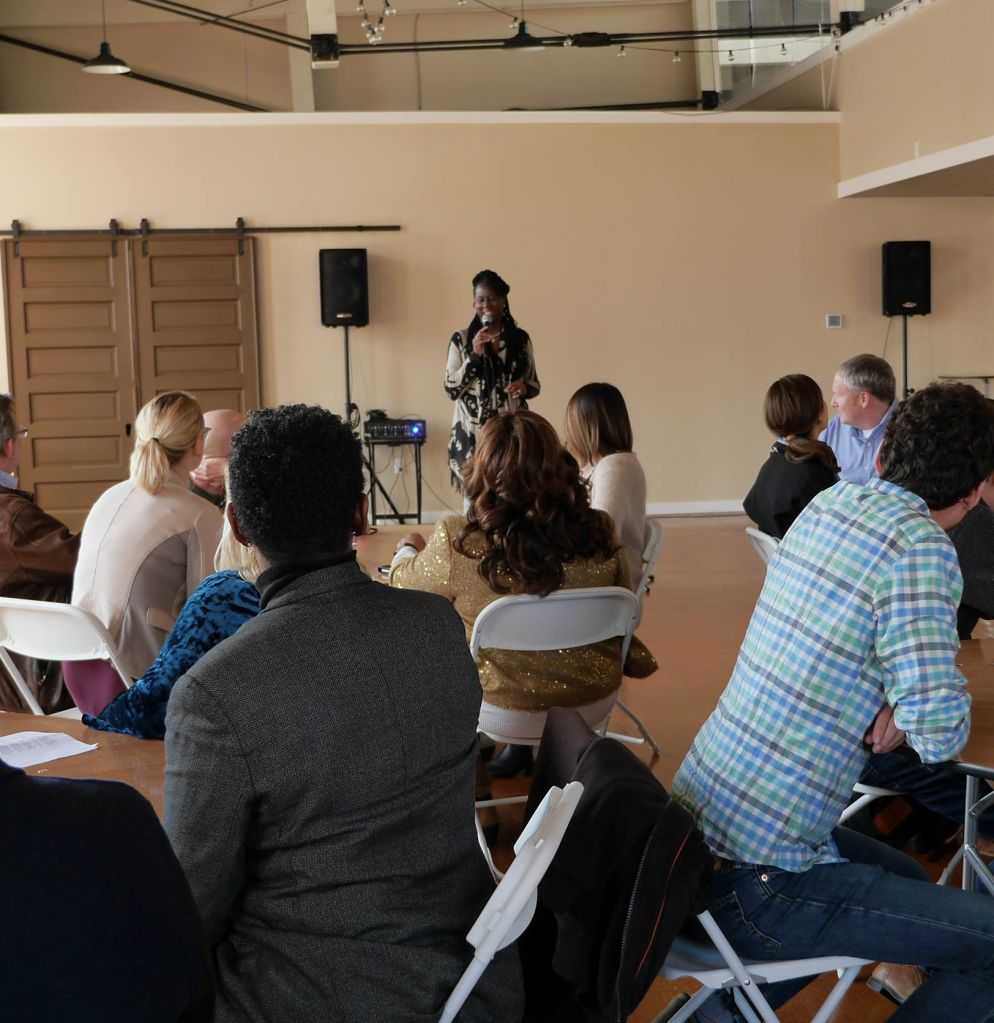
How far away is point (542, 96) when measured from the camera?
11250 millimetres

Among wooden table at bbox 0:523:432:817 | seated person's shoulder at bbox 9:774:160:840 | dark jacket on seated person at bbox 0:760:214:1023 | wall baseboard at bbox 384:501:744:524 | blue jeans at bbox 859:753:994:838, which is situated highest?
seated person's shoulder at bbox 9:774:160:840

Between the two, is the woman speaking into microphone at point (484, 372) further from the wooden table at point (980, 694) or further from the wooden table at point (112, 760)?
the wooden table at point (112, 760)

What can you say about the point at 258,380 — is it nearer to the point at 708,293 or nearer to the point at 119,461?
the point at 119,461

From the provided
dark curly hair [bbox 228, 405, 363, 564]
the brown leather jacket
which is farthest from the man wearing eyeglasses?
dark curly hair [bbox 228, 405, 363, 564]

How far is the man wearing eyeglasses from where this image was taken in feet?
10.9

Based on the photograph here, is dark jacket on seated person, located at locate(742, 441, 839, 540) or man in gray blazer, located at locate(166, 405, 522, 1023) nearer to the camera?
man in gray blazer, located at locate(166, 405, 522, 1023)

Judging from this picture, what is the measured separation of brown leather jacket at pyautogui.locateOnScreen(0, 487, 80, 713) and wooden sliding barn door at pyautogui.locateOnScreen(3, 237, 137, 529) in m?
5.99

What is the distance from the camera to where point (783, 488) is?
4.30 m

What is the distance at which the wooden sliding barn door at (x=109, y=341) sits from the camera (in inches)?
359

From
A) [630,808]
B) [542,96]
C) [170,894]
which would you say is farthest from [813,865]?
[542,96]

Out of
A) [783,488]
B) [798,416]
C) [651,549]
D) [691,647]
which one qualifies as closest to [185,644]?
[651,549]

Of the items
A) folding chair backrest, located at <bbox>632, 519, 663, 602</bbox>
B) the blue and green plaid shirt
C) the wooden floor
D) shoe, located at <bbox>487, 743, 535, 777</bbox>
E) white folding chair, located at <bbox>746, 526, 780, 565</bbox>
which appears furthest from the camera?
folding chair backrest, located at <bbox>632, 519, 663, 602</bbox>

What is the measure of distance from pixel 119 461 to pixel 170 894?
8.82 meters

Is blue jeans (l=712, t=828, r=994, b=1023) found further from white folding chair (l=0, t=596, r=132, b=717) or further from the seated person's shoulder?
white folding chair (l=0, t=596, r=132, b=717)
